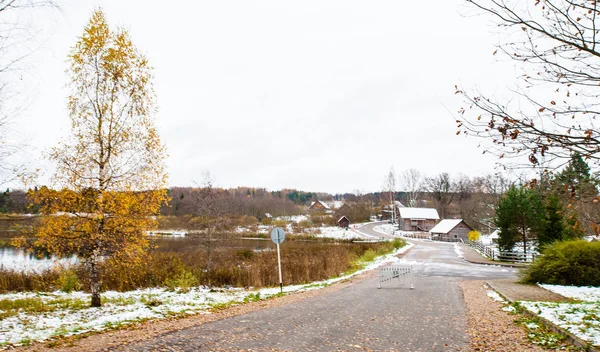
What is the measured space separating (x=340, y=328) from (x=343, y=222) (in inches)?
3291

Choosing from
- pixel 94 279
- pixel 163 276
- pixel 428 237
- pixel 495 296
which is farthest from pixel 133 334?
pixel 428 237

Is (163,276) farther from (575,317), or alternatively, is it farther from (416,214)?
(416,214)

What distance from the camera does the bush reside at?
634 inches

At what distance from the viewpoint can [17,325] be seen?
30.1 ft

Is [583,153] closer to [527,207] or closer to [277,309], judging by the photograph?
[277,309]

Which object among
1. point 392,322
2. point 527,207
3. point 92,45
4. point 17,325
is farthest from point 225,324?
point 527,207

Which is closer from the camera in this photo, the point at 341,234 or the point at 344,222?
the point at 341,234

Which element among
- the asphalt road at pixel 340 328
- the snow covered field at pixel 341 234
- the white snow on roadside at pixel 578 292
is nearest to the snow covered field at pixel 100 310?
the asphalt road at pixel 340 328

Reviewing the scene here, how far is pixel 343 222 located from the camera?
9156 centimetres

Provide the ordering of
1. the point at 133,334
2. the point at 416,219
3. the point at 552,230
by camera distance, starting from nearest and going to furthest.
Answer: the point at 133,334 < the point at 552,230 < the point at 416,219

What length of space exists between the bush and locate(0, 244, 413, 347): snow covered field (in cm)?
972

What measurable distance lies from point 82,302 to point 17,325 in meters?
4.10

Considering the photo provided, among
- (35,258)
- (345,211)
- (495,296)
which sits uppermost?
(345,211)

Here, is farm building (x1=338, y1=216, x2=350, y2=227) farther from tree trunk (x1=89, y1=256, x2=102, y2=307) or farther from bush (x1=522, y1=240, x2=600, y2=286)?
tree trunk (x1=89, y1=256, x2=102, y2=307)
